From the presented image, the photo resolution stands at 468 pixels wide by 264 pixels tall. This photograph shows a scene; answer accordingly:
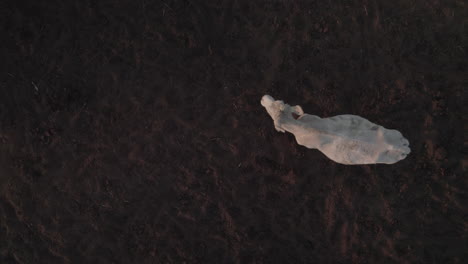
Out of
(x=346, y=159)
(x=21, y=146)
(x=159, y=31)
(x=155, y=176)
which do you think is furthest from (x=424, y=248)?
(x=21, y=146)

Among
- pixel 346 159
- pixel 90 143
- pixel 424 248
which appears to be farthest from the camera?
pixel 90 143

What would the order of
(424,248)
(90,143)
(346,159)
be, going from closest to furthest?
(346,159) → (424,248) → (90,143)

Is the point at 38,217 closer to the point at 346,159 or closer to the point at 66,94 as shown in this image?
the point at 66,94

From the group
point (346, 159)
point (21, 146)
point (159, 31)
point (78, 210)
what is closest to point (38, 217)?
point (78, 210)

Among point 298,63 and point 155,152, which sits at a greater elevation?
point 298,63

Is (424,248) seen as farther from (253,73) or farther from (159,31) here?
(159,31)

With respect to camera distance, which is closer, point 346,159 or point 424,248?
point 346,159

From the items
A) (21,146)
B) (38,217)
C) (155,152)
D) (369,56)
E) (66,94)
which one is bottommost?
(38,217)
